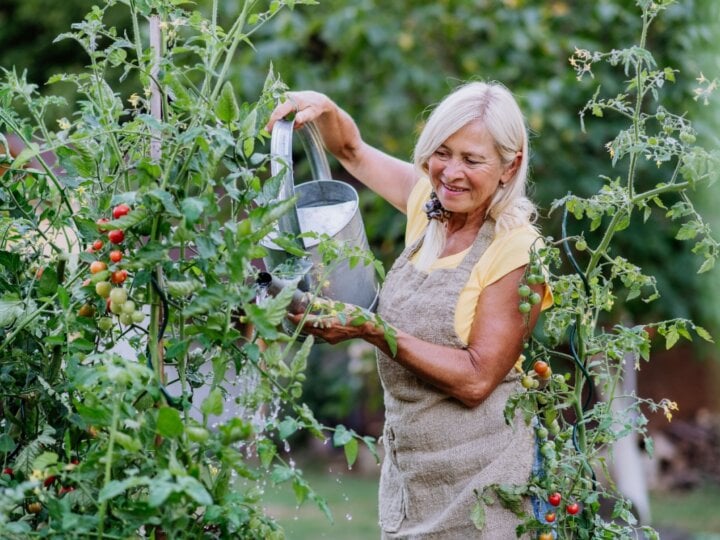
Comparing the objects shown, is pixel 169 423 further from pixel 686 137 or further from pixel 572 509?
pixel 686 137

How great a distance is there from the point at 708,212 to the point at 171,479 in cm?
359

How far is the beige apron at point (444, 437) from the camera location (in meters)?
2.14

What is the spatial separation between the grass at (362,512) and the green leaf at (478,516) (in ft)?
12.3

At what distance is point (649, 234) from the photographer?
5.17 metres

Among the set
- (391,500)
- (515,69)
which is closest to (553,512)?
(391,500)

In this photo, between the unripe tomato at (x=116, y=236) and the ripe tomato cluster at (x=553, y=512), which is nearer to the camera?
the unripe tomato at (x=116, y=236)

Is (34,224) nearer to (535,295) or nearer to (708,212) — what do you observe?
(535,295)

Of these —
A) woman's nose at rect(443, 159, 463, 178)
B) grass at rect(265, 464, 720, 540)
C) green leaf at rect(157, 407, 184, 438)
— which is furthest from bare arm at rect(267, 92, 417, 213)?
grass at rect(265, 464, 720, 540)

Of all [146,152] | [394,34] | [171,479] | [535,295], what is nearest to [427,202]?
[535,295]

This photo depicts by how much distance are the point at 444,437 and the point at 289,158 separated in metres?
0.65

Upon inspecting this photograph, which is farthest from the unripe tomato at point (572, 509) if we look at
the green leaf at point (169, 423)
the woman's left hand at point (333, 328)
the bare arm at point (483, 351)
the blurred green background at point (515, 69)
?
the blurred green background at point (515, 69)

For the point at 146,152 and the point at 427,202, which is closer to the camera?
the point at 146,152

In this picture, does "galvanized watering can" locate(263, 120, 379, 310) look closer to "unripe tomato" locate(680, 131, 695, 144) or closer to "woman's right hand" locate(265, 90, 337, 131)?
"woman's right hand" locate(265, 90, 337, 131)

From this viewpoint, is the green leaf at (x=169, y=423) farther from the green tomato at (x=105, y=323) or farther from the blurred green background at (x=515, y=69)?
the blurred green background at (x=515, y=69)
